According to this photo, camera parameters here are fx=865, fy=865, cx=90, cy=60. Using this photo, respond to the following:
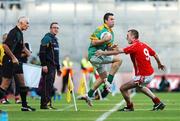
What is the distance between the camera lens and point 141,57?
19.2 meters

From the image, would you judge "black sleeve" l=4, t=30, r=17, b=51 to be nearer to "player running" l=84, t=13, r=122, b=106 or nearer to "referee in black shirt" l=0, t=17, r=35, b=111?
"referee in black shirt" l=0, t=17, r=35, b=111

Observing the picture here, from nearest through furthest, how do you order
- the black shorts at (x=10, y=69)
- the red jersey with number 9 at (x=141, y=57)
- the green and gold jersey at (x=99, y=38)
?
the red jersey with number 9 at (x=141, y=57), the black shorts at (x=10, y=69), the green and gold jersey at (x=99, y=38)

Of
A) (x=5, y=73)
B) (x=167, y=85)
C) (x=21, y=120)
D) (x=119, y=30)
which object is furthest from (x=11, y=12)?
(x=21, y=120)

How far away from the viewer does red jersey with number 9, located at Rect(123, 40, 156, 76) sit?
62.5ft


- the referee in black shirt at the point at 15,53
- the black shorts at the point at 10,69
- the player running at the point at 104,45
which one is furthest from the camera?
the player running at the point at 104,45

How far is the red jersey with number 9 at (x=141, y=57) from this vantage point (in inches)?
750

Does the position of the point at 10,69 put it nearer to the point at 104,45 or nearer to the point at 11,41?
the point at 11,41

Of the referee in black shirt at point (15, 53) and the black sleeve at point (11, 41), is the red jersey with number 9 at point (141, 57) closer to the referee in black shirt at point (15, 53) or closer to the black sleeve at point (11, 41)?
the referee in black shirt at point (15, 53)

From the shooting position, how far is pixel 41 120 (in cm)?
1580

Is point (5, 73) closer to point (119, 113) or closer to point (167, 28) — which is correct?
point (119, 113)

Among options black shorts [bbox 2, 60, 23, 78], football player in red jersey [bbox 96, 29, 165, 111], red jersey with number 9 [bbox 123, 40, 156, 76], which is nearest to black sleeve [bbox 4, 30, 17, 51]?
black shorts [bbox 2, 60, 23, 78]

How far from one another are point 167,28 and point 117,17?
2870mm

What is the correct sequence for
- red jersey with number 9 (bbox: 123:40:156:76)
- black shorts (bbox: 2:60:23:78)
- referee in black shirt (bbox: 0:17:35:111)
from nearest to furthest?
referee in black shirt (bbox: 0:17:35:111), red jersey with number 9 (bbox: 123:40:156:76), black shorts (bbox: 2:60:23:78)

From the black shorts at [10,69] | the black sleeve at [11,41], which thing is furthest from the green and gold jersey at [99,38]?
the black sleeve at [11,41]
